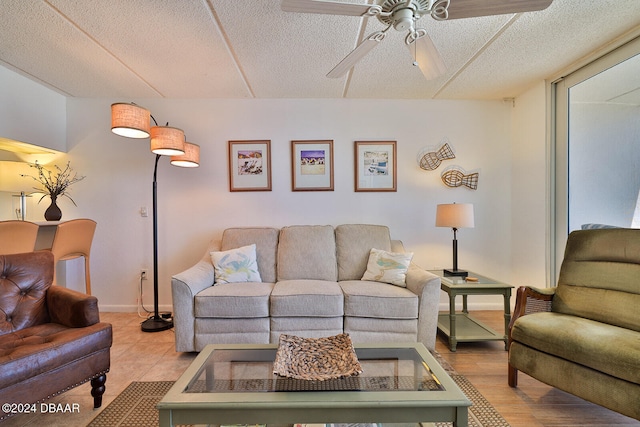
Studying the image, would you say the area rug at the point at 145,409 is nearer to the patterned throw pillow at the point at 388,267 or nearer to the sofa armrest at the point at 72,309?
the sofa armrest at the point at 72,309

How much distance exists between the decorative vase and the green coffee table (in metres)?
2.72

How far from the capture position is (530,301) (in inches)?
74.4

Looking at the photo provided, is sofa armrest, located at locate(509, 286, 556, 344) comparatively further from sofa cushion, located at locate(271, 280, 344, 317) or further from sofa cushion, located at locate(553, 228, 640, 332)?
sofa cushion, located at locate(271, 280, 344, 317)

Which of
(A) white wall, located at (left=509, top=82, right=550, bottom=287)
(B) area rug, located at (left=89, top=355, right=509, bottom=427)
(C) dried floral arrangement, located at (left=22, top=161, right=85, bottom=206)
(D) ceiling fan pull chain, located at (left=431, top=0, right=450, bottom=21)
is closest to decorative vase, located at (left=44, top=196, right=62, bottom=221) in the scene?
(C) dried floral arrangement, located at (left=22, top=161, right=85, bottom=206)

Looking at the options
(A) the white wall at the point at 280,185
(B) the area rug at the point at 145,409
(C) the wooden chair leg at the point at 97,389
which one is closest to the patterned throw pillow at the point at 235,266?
(A) the white wall at the point at 280,185

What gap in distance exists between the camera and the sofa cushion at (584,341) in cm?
132

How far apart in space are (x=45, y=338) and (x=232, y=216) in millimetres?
1819

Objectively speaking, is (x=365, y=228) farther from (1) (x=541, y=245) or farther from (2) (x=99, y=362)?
(2) (x=99, y=362)

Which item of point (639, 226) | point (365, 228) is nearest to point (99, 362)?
point (365, 228)

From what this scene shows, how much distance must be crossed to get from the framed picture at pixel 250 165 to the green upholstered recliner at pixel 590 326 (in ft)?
8.12

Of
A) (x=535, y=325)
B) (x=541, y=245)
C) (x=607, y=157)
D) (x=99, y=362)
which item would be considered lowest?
(x=99, y=362)

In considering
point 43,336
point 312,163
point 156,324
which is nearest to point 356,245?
point 312,163

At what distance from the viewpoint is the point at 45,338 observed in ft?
4.94

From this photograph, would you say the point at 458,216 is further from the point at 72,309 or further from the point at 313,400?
the point at 72,309
